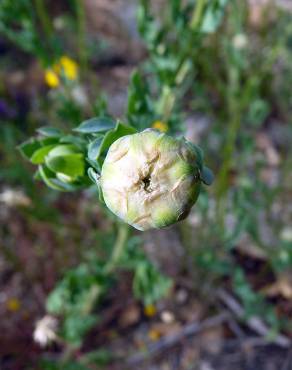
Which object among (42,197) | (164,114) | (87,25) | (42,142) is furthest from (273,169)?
(42,142)

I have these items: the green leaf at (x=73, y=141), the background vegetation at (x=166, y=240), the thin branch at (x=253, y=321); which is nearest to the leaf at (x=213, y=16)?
the background vegetation at (x=166, y=240)

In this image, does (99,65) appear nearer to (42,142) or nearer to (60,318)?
(60,318)

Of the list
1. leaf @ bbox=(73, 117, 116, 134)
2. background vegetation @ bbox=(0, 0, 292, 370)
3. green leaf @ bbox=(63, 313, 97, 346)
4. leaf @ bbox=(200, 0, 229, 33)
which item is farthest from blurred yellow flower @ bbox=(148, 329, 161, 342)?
leaf @ bbox=(73, 117, 116, 134)

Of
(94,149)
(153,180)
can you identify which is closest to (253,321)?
(94,149)

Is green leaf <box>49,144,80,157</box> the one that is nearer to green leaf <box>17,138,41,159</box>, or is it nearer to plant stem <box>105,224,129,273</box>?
green leaf <box>17,138,41,159</box>

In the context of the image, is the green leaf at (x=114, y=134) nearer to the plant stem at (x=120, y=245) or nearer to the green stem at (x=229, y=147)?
the plant stem at (x=120, y=245)
